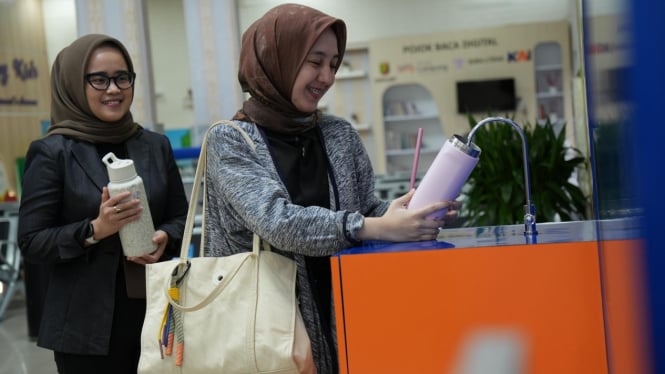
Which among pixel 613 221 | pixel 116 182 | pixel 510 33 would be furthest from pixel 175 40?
pixel 613 221

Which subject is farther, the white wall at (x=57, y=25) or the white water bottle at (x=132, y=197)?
the white wall at (x=57, y=25)

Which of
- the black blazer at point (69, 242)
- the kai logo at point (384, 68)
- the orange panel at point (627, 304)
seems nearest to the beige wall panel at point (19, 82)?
the kai logo at point (384, 68)

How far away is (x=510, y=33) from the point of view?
11.9m

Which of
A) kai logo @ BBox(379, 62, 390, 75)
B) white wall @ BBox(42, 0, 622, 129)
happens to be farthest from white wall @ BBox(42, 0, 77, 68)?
kai logo @ BBox(379, 62, 390, 75)

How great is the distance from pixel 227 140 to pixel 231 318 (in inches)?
14.7

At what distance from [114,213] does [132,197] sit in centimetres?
6

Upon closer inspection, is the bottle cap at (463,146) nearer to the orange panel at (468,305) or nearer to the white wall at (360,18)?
the orange panel at (468,305)

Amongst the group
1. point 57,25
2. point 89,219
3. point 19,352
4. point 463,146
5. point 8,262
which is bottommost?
point 19,352

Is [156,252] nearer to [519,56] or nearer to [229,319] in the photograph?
[229,319]

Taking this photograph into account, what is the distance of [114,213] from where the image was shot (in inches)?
74.9

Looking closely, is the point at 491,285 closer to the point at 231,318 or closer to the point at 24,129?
the point at 231,318

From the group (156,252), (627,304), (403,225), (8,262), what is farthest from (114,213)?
(8,262)

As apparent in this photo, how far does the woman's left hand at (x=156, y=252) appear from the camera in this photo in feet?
6.57

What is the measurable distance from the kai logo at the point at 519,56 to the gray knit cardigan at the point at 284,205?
1066 centimetres
